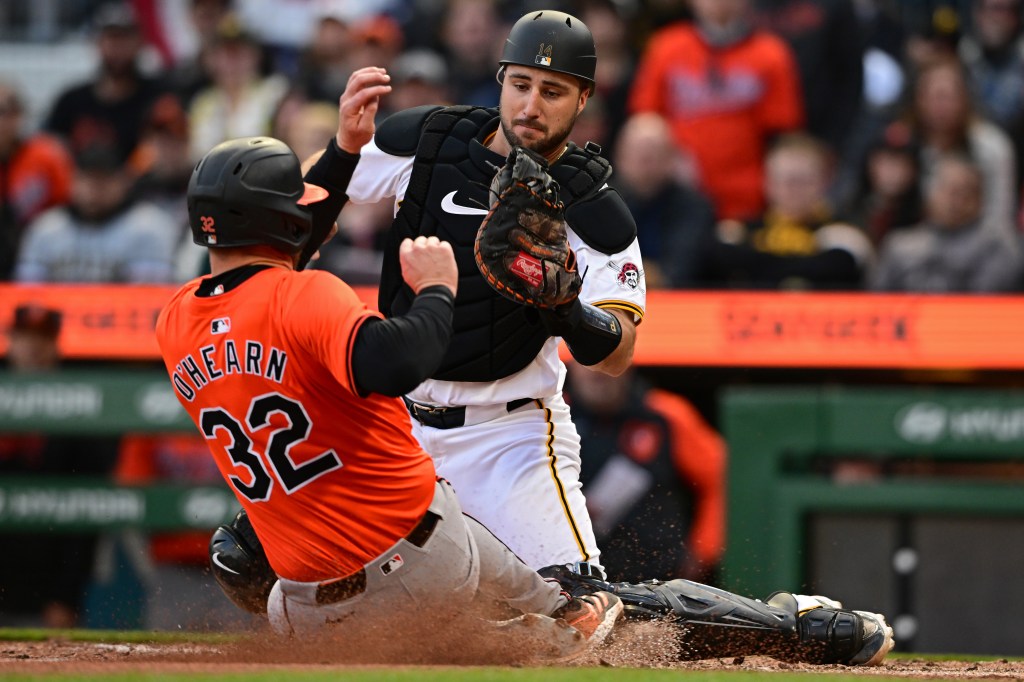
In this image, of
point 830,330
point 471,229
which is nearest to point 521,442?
point 471,229

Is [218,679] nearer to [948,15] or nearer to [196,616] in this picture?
[196,616]

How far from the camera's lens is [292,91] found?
9.94m

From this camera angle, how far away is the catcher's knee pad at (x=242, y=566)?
449 cm

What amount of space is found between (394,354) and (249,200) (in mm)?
614

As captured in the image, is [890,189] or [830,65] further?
[830,65]

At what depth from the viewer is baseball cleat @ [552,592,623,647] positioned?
14.5 feet

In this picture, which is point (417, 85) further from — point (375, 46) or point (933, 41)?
point (933, 41)

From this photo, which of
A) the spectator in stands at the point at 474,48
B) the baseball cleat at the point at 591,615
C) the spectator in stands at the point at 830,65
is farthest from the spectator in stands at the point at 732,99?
the baseball cleat at the point at 591,615

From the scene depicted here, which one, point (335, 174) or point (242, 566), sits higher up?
point (335, 174)

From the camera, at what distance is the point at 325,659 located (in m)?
4.11

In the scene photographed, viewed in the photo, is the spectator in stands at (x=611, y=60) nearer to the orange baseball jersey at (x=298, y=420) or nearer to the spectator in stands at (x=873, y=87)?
the spectator in stands at (x=873, y=87)

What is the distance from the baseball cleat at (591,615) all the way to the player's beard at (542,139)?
1.36 m

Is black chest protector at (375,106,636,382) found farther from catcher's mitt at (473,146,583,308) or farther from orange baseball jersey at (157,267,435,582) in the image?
orange baseball jersey at (157,267,435,582)

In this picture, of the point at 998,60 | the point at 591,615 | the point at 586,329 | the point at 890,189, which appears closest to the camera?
the point at 586,329
